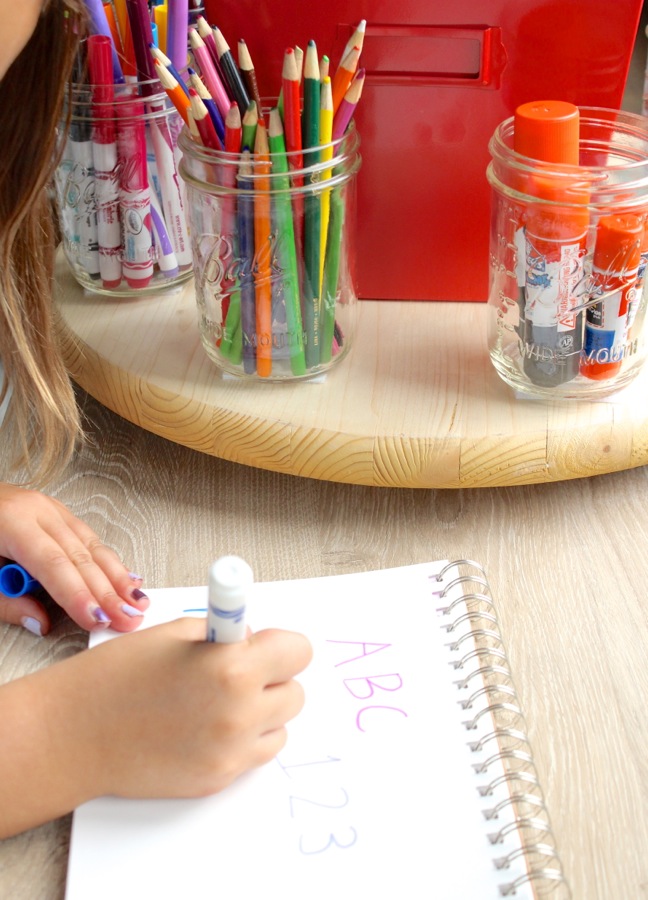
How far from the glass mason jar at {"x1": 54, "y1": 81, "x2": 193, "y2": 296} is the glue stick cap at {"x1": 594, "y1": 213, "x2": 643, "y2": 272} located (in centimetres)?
29

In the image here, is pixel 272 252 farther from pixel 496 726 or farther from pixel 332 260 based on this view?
pixel 496 726

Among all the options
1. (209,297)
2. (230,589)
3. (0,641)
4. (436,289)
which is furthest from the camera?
(436,289)

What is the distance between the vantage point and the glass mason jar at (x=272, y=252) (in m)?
0.56

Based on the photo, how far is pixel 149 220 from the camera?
0.67m

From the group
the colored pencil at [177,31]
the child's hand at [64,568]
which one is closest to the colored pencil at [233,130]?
the colored pencil at [177,31]

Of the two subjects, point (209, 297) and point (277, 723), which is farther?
point (209, 297)

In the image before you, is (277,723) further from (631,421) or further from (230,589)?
(631,421)

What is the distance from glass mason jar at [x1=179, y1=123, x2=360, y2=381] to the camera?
22.2 inches

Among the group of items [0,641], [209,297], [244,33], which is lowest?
[0,641]

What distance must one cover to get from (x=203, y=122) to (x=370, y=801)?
0.37 meters

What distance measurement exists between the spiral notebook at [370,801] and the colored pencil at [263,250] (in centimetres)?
19

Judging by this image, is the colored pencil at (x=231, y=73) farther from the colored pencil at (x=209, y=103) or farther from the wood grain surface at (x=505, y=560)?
the wood grain surface at (x=505, y=560)

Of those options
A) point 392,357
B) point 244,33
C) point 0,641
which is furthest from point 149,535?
point 244,33

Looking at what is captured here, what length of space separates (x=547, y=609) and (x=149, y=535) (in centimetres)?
23
